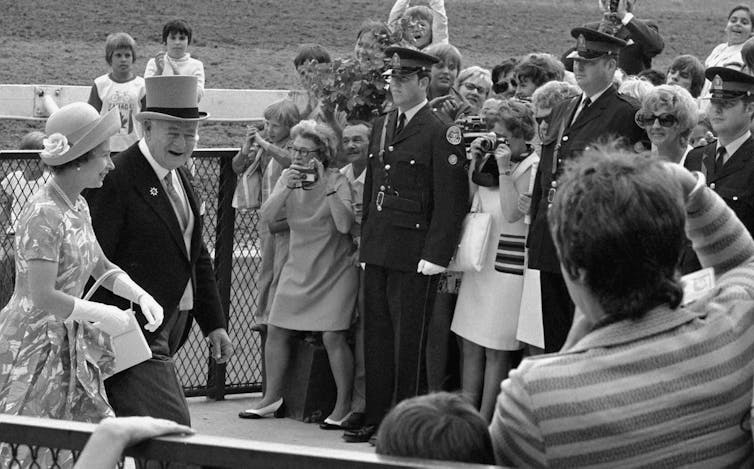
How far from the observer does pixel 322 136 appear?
24.8 feet

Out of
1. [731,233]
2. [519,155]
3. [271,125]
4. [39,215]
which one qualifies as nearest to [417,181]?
[519,155]

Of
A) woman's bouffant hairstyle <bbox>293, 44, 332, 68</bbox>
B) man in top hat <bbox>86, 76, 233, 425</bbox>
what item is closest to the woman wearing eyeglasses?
man in top hat <bbox>86, 76, 233, 425</bbox>

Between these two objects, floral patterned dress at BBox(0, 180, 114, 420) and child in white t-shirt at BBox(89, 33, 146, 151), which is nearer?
floral patterned dress at BBox(0, 180, 114, 420)

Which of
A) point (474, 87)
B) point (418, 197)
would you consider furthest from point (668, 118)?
point (474, 87)

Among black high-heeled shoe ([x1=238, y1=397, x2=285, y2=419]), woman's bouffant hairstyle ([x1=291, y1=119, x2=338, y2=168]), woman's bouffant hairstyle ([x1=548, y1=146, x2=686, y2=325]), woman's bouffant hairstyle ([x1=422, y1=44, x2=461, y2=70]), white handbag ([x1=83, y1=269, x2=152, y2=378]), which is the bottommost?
black high-heeled shoe ([x1=238, y1=397, x2=285, y2=419])

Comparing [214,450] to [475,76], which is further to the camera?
[475,76]

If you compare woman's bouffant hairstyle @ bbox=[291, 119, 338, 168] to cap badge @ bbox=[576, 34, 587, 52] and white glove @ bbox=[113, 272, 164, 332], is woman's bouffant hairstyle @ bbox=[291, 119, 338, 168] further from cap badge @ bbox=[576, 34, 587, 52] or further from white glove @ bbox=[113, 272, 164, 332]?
white glove @ bbox=[113, 272, 164, 332]

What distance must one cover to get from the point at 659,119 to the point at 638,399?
3.95 meters

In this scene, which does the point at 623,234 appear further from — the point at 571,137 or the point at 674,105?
the point at 571,137

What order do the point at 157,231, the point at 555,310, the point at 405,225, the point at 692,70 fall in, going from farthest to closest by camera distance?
1. the point at 692,70
2. the point at 405,225
3. the point at 555,310
4. the point at 157,231

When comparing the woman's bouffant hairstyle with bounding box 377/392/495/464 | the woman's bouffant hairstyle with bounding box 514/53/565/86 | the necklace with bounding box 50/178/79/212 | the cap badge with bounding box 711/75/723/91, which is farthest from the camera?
the woman's bouffant hairstyle with bounding box 514/53/565/86

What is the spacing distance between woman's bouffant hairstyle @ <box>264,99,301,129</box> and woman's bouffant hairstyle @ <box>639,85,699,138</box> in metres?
2.62

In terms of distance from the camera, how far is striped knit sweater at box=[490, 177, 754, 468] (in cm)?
241

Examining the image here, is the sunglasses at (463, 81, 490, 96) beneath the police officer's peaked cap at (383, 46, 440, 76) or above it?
beneath
